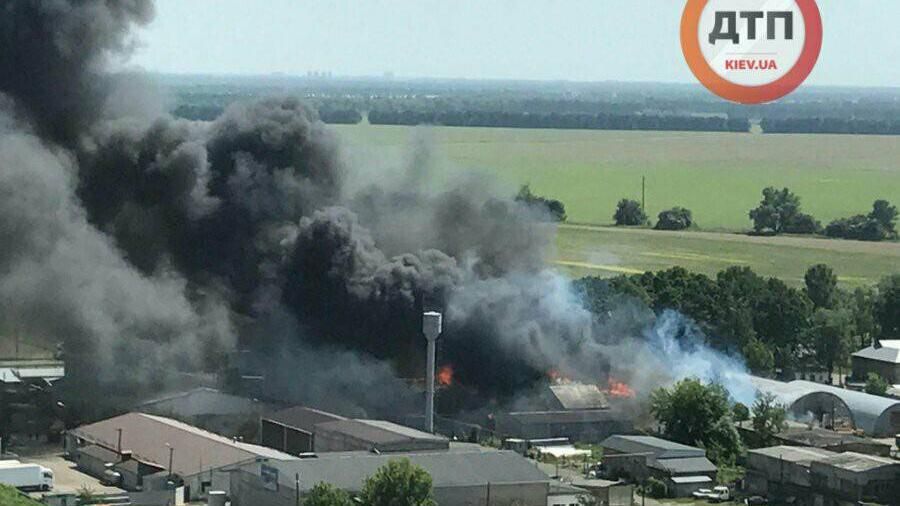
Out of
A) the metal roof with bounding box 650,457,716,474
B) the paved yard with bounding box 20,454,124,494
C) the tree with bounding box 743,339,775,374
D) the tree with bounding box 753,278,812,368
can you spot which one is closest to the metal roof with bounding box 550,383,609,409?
the metal roof with bounding box 650,457,716,474

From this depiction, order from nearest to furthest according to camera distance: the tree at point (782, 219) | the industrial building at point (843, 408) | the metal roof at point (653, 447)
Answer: the metal roof at point (653, 447)
the industrial building at point (843, 408)
the tree at point (782, 219)

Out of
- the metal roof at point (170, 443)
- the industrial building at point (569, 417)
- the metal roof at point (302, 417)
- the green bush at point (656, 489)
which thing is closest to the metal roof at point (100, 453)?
the metal roof at point (170, 443)

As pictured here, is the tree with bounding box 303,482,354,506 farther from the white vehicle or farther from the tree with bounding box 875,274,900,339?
the tree with bounding box 875,274,900,339

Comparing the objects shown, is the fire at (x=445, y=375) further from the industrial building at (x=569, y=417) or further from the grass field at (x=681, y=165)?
the grass field at (x=681, y=165)

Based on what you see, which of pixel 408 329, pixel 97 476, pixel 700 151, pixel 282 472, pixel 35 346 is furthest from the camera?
pixel 700 151

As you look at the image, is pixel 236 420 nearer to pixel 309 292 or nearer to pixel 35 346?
pixel 309 292

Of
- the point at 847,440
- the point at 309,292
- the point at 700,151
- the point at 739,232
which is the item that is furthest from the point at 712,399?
the point at 700,151
